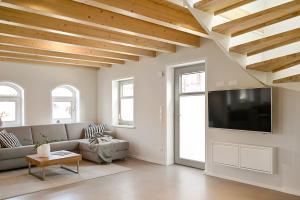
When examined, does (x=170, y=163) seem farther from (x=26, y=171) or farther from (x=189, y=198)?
(x=26, y=171)

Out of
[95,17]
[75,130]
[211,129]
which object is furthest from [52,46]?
[211,129]

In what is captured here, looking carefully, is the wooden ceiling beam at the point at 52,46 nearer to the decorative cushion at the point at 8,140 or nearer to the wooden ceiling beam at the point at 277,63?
the decorative cushion at the point at 8,140

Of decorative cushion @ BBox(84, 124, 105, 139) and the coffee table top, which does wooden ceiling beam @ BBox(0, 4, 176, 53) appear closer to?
the coffee table top

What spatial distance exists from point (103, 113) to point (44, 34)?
353cm

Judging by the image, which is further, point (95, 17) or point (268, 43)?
point (95, 17)

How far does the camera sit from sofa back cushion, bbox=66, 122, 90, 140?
6559 millimetres

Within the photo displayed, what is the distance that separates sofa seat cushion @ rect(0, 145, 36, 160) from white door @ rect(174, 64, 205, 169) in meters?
3.01

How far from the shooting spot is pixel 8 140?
5.21 metres

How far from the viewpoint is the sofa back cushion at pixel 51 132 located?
6047mm

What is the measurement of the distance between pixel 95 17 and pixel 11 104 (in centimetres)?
412

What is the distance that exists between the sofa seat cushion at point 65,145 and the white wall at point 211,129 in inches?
47.0

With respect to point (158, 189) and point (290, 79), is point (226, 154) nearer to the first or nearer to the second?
point (158, 189)

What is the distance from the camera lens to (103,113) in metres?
7.40

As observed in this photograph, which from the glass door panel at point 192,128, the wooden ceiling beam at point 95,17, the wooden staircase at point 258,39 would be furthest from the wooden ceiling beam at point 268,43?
the glass door panel at point 192,128
